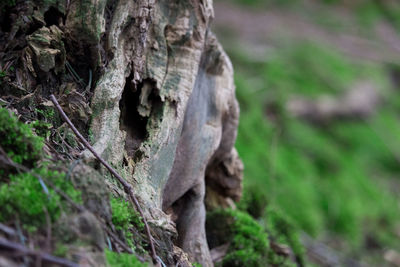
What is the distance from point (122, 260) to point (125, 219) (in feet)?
1.23

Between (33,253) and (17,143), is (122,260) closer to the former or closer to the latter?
(33,253)

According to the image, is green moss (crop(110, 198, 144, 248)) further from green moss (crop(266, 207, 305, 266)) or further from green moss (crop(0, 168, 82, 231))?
green moss (crop(266, 207, 305, 266))

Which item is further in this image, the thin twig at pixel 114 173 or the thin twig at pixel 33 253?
the thin twig at pixel 114 173

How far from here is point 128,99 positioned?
402 cm

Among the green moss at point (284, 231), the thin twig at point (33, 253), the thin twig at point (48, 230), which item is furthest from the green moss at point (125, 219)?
the green moss at point (284, 231)

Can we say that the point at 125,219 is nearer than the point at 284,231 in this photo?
Yes

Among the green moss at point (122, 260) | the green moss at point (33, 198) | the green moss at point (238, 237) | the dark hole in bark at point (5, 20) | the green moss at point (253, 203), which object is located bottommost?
the green moss at point (253, 203)

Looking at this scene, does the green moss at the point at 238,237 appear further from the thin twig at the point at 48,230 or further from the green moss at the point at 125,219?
the thin twig at the point at 48,230

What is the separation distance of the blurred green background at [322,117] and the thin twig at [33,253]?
4491 mm

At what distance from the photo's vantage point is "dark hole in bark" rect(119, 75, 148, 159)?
12.7 ft

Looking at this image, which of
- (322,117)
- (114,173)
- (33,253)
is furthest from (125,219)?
(322,117)

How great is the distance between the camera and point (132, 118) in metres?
4.00

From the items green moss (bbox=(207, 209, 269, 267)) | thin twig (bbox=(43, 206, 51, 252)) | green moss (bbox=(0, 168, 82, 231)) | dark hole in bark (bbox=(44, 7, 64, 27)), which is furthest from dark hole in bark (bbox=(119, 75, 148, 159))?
green moss (bbox=(207, 209, 269, 267))

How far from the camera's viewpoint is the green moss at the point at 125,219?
2846 mm
